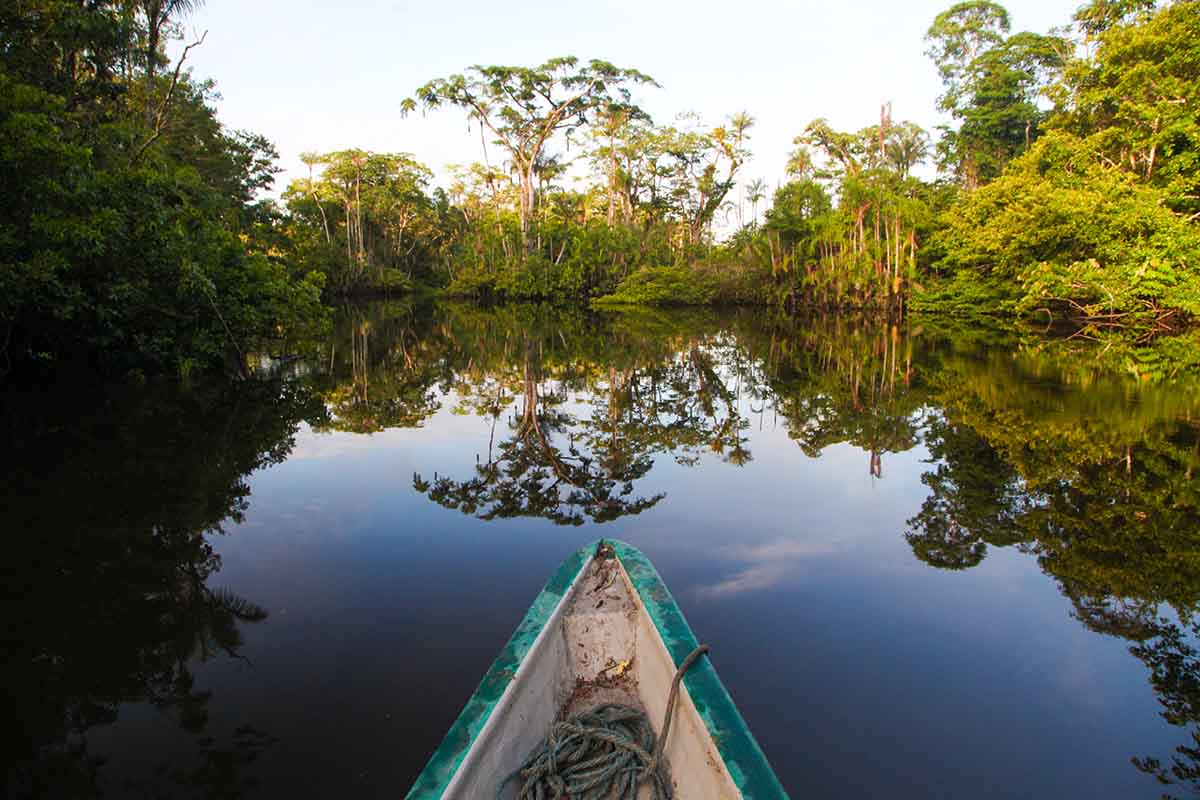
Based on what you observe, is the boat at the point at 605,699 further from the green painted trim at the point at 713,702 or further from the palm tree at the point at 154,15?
the palm tree at the point at 154,15

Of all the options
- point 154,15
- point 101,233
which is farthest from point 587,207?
point 101,233

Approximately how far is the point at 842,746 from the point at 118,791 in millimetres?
2506

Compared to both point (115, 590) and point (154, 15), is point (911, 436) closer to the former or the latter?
point (115, 590)

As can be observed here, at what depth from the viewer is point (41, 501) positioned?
4527mm

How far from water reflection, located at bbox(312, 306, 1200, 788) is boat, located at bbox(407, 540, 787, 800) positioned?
1.16 m

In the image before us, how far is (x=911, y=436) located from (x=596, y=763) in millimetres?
5922

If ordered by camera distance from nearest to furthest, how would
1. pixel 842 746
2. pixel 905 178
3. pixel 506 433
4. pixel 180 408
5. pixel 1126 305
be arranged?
pixel 842 746 < pixel 506 433 < pixel 180 408 < pixel 1126 305 < pixel 905 178

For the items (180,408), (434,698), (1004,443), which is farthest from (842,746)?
(180,408)

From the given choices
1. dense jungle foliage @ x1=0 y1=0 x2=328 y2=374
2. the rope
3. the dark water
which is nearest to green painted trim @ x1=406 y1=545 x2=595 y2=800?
the rope

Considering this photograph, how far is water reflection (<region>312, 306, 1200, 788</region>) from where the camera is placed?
11.9 ft

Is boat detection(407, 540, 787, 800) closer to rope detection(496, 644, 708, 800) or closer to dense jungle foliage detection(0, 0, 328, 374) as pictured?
rope detection(496, 644, 708, 800)

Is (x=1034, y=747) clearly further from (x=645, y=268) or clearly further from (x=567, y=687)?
(x=645, y=268)

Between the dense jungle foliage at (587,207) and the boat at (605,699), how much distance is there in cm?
665

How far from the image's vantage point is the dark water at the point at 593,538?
228 centimetres
